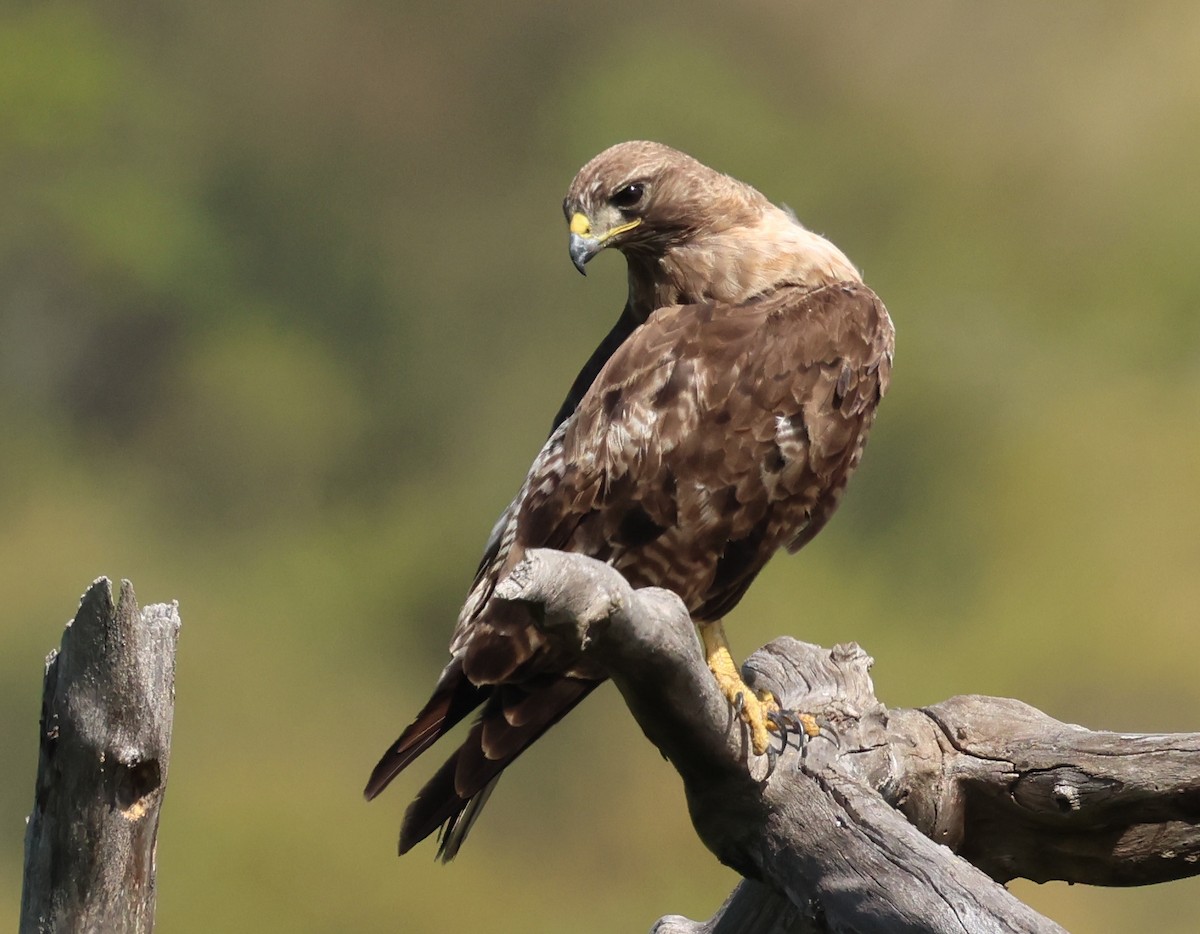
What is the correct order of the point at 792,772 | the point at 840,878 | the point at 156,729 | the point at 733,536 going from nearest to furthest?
the point at 156,729 < the point at 840,878 < the point at 792,772 < the point at 733,536

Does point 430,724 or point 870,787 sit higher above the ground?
point 870,787

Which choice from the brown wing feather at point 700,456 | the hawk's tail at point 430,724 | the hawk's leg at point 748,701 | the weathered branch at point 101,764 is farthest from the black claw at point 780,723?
the weathered branch at point 101,764

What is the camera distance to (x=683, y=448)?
2.04 m

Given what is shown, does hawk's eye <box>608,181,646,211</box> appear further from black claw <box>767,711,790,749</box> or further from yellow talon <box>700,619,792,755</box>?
black claw <box>767,711,790,749</box>

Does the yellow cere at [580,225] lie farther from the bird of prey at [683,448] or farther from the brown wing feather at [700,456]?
the brown wing feather at [700,456]

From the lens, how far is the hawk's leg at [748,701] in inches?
75.4

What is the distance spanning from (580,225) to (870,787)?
0.90 meters

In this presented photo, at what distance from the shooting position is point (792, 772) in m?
1.90

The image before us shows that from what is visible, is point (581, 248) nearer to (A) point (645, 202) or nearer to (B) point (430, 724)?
(A) point (645, 202)

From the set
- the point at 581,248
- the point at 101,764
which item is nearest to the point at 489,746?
the point at 101,764

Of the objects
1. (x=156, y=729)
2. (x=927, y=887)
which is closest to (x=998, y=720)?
(x=927, y=887)

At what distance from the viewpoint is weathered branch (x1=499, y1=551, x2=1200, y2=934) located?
139 centimetres

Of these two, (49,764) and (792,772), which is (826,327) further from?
(49,764)

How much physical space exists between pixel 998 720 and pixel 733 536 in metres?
0.56
